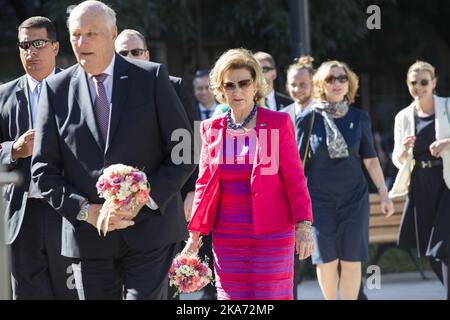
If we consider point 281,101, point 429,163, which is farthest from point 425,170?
point 281,101

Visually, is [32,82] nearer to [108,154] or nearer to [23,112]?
[23,112]

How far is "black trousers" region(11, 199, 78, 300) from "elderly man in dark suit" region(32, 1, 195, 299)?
116cm

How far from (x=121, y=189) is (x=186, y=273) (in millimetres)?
933

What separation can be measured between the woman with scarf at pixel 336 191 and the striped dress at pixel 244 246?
10.3ft

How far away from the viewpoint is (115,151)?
631 centimetres

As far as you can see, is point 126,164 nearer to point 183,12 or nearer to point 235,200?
point 235,200

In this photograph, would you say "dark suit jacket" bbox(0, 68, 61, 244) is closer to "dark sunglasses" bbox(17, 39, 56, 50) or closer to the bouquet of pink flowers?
"dark sunglasses" bbox(17, 39, 56, 50)

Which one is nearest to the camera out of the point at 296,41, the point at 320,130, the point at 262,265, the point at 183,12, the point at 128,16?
the point at 262,265

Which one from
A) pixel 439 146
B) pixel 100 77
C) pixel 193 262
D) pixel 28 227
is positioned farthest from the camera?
pixel 439 146

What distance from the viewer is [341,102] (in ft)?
33.8

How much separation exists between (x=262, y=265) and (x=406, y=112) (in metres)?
3.99

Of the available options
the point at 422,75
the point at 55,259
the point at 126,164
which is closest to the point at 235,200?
the point at 126,164

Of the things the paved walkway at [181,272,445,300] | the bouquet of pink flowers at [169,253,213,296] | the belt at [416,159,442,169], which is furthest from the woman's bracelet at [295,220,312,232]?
the paved walkway at [181,272,445,300]

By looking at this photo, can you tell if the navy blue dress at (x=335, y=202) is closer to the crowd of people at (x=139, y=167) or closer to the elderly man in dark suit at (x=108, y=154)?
the crowd of people at (x=139, y=167)
